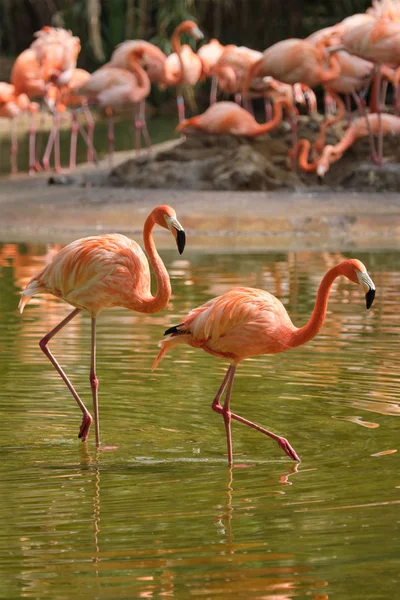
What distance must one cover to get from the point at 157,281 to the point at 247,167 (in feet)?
31.1

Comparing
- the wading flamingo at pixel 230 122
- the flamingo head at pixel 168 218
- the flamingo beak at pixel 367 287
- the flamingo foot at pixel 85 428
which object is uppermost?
the wading flamingo at pixel 230 122

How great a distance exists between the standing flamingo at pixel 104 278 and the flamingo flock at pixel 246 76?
28.2 feet

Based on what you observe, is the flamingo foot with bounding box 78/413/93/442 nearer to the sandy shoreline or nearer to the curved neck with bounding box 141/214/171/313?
the curved neck with bounding box 141/214/171/313

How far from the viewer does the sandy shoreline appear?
12.4 m

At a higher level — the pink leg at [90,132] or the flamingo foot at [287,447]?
the pink leg at [90,132]

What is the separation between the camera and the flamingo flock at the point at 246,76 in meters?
14.4

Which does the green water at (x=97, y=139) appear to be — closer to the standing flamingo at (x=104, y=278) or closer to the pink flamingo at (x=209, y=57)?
the pink flamingo at (x=209, y=57)

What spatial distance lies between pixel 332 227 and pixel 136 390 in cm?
699

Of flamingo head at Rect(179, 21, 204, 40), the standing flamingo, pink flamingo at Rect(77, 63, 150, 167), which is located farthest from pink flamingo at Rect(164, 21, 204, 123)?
the standing flamingo

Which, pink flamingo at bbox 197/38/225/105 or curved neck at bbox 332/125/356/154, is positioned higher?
pink flamingo at bbox 197/38/225/105

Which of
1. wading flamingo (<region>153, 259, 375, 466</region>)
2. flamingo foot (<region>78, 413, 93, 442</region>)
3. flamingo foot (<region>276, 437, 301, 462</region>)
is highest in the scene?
wading flamingo (<region>153, 259, 375, 466</region>)

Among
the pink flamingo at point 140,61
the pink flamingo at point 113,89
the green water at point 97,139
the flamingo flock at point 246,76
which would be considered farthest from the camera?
the green water at point 97,139

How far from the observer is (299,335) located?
5.00 m

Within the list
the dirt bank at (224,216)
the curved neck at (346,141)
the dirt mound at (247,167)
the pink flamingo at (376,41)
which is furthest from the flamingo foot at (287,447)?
the curved neck at (346,141)
